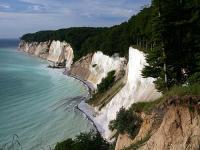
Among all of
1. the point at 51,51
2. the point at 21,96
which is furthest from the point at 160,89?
the point at 51,51

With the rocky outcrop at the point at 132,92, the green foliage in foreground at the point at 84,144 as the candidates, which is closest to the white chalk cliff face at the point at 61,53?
the rocky outcrop at the point at 132,92

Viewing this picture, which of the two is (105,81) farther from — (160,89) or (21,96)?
(160,89)

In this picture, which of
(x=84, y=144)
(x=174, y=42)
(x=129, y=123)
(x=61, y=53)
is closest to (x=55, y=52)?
(x=61, y=53)

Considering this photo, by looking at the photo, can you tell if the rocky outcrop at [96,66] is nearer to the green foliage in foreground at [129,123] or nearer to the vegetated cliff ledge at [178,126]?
the green foliage in foreground at [129,123]

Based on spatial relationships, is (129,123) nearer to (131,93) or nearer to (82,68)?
(131,93)

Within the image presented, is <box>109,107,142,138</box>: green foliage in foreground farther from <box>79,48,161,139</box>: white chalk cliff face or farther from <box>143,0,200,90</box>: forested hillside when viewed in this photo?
<box>79,48,161,139</box>: white chalk cliff face
